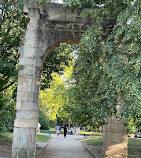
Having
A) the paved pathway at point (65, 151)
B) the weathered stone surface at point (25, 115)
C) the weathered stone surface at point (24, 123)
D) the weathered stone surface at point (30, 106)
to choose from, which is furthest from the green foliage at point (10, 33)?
the weathered stone surface at point (24, 123)

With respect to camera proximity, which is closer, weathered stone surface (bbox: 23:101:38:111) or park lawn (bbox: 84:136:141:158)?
weathered stone surface (bbox: 23:101:38:111)

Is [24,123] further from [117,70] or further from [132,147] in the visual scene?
[132,147]

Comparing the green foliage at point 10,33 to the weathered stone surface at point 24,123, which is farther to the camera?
the green foliage at point 10,33

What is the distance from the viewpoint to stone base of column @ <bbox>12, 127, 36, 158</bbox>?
337 inches

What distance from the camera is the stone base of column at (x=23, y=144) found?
8.57 metres

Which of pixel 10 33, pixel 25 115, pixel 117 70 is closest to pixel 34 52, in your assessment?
pixel 25 115

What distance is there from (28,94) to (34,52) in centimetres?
167

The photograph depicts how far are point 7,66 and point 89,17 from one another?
5.31 meters

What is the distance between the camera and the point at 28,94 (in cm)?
893

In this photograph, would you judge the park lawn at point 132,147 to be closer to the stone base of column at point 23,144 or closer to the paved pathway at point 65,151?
the paved pathway at point 65,151

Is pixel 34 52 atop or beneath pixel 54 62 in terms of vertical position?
beneath

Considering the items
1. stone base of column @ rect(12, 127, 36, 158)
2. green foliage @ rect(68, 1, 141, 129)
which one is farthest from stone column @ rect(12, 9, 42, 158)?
green foliage @ rect(68, 1, 141, 129)

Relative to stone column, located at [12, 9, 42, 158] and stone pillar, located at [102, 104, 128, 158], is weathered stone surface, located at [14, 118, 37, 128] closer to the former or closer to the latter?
stone column, located at [12, 9, 42, 158]

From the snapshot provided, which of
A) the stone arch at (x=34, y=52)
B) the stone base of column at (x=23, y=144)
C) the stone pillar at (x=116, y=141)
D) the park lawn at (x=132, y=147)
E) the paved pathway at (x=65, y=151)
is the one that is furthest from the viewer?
the park lawn at (x=132, y=147)
